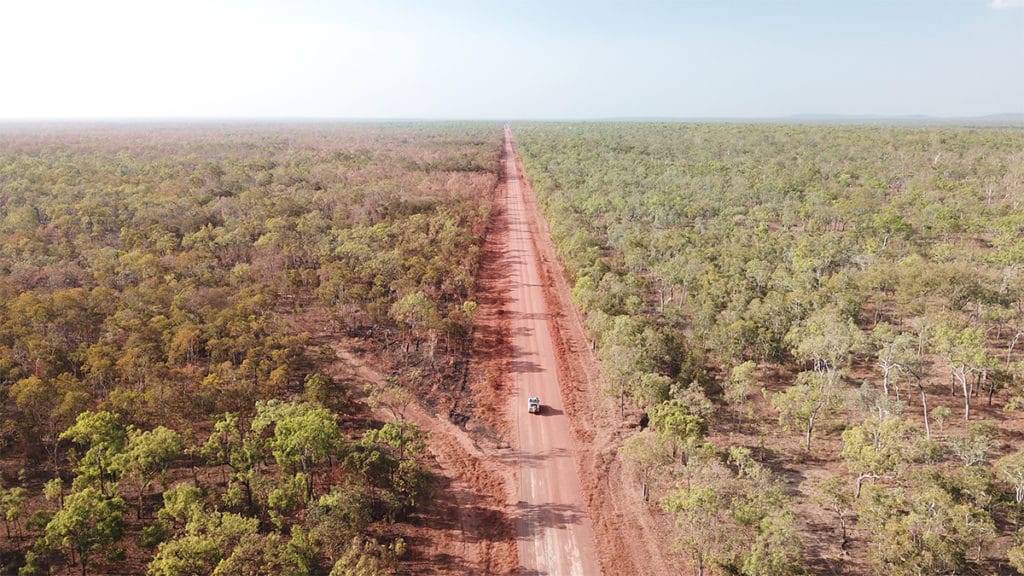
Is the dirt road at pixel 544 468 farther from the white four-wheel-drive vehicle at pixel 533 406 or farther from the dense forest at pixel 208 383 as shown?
the dense forest at pixel 208 383

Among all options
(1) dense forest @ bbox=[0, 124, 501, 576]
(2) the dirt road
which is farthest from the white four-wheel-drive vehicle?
(1) dense forest @ bbox=[0, 124, 501, 576]

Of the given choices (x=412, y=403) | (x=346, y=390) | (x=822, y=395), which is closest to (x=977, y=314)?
(x=822, y=395)

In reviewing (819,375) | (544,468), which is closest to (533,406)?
(544,468)

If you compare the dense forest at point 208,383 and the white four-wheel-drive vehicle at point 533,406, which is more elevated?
the dense forest at point 208,383

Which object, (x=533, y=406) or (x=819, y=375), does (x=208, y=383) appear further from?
(x=819, y=375)

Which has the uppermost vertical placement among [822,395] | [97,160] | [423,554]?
[97,160]

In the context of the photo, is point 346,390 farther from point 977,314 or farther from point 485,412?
point 977,314

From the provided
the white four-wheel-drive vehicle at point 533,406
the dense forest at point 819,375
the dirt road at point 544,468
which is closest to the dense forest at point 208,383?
the dirt road at point 544,468
